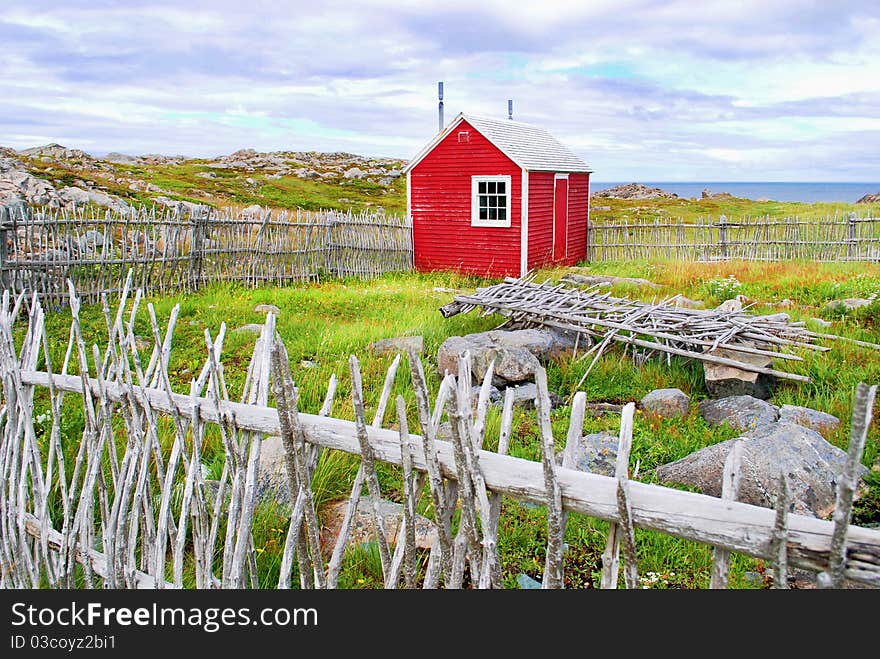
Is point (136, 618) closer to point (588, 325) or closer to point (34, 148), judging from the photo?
point (588, 325)

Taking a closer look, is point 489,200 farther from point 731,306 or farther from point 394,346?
point 394,346

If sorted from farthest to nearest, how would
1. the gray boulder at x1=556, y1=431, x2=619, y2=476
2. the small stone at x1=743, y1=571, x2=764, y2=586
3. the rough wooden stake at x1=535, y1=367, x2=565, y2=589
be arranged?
the gray boulder at x1=556, y1=431, x2=619, y2=476, the small stone at x1=743, y1=571, x2=764, y2=586, the rough wooden stake at x1=535, y1=367, x2=565, y2=589

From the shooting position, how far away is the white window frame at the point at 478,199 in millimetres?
17469

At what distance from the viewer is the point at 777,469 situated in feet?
15.2

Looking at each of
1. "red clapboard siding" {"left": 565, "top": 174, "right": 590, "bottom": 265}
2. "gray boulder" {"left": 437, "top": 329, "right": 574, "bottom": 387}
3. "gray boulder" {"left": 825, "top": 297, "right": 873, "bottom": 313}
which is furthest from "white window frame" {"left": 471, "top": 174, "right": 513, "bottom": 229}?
"gray boulder" {"left": 437, "top": 329, "right": 574, "bottom": 387}

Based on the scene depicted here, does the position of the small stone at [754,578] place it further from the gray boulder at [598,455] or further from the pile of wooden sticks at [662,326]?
the pile of wooden sticks at [662,326]

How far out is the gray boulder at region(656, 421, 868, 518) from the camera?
182 inches

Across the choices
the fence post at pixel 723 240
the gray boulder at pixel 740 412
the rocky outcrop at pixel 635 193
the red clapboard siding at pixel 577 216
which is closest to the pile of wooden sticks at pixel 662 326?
the gray boulder at pixel 740 412

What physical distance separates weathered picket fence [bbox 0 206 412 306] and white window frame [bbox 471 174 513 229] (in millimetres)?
2030

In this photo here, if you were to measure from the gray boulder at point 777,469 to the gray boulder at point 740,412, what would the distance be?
0.87m

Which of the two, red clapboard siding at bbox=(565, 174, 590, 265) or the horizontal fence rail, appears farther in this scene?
red clapboard siding at bbox=(565, 174, 590, 265)

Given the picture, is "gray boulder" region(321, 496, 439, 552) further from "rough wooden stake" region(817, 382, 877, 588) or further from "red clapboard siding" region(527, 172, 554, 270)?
"red clapboard siding" region(527, 172, 554, 270)

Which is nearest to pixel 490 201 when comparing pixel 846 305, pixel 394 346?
pixel 846 305

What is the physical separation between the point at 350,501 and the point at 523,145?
1674 centimetres
